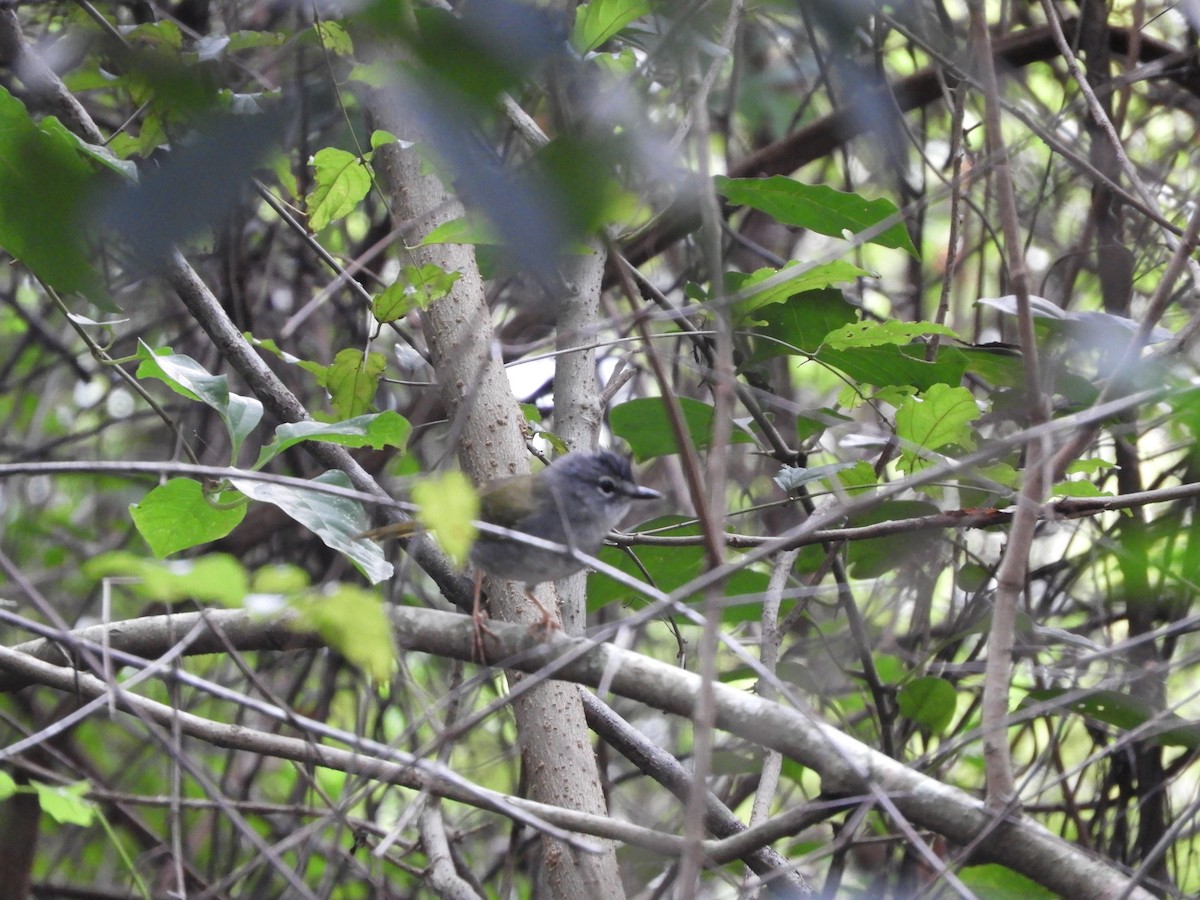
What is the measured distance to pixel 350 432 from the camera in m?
2.49

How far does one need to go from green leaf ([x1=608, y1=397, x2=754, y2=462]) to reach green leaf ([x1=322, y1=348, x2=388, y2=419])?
29.5 inches

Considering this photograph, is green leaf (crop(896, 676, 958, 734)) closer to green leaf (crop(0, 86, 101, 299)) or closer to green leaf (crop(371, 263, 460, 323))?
green leaf (crop(371, 263, 460, 323))

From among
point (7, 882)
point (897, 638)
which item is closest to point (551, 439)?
point (897, 638)

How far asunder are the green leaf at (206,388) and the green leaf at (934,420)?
1.60m

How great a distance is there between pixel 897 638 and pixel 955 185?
3164 millimetres

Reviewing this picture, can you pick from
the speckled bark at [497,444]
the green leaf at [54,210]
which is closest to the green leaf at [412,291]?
the speckled bark at [497,444]

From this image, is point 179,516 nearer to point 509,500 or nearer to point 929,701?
point 509,500

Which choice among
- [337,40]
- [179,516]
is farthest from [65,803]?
[337,40]

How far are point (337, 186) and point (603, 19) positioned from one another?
844 mm

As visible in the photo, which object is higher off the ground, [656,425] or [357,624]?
[357,624]

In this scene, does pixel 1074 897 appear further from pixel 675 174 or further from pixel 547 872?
pixel 675 174

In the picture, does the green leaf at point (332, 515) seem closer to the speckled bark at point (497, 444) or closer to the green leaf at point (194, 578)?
the speckled bark at point (497, 444)

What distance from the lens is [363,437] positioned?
2562mm

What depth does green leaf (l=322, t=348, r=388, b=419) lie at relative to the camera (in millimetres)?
3037
